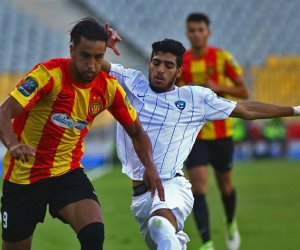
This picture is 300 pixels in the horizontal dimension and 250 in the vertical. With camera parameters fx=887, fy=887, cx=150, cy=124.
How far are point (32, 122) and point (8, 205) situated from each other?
0.58m

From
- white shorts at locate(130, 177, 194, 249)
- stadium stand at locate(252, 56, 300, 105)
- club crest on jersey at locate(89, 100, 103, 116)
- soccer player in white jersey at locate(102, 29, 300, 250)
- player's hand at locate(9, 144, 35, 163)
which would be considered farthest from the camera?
stadium stand at locate(252, 56, 300, 105)

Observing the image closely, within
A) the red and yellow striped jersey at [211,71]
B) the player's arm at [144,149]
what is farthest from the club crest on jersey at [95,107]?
the red and yellow striped jersey at [211,71]

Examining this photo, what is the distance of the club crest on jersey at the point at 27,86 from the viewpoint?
17.6 ft

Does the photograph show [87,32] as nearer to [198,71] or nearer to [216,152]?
[198,71]

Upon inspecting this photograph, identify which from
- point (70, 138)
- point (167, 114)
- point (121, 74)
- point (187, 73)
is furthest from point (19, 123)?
point (187, 73)

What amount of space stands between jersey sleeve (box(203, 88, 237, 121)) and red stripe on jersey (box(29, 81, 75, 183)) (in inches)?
49.3

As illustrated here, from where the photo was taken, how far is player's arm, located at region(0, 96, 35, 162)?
4812 millimetres

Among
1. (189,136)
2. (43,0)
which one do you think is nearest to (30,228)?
(189,136)

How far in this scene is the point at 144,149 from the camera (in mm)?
5973

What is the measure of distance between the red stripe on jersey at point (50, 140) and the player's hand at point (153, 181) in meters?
0.63

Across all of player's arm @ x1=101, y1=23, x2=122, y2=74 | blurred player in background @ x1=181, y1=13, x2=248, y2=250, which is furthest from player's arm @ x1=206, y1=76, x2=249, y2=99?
player's arm @ x1=101, y1=23, x2=122, y2=74

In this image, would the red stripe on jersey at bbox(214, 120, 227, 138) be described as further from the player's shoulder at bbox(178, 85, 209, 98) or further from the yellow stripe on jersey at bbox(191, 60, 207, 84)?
the player's shoulder at bbox(178, 85, 209, 98)

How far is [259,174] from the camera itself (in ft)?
59.5

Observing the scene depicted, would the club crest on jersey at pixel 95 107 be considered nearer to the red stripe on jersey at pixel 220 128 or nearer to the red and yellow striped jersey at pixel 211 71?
the red and yellow striped jersey at pixel 211 71
